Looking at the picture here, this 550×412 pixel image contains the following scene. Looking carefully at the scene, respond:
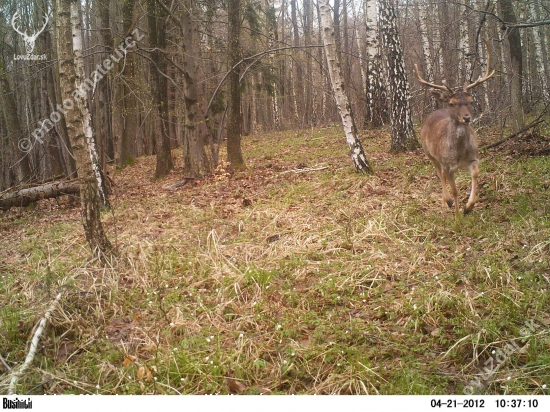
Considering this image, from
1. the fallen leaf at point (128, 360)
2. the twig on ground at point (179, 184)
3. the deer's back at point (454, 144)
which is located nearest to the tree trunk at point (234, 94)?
the twig on ground at point (179, 184)

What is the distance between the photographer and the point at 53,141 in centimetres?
1644

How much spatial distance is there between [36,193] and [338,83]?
291 inches

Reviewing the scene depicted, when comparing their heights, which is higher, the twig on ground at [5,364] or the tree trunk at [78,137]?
the tree trunk at [78,137]

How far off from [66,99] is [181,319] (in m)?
3.09

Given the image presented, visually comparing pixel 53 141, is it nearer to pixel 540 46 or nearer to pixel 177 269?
pixel 177 269

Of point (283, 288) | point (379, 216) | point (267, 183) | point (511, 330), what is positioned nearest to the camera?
point (511, 330)

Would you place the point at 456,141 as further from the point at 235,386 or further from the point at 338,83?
the point at 235,386

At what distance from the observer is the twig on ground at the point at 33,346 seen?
159 inches

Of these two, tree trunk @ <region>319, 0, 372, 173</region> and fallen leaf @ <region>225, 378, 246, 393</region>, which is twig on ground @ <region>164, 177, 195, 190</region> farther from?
fallen leaf @ <region>225, 378, 246, 393</region>

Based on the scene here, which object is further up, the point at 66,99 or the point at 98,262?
the point at 66,99

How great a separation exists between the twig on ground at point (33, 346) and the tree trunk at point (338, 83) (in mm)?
6081

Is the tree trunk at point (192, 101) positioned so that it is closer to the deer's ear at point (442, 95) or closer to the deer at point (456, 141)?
the deer at point (456, 141)

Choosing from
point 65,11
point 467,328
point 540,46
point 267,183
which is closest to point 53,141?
point 267,183

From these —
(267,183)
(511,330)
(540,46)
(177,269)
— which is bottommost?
(511,330)
